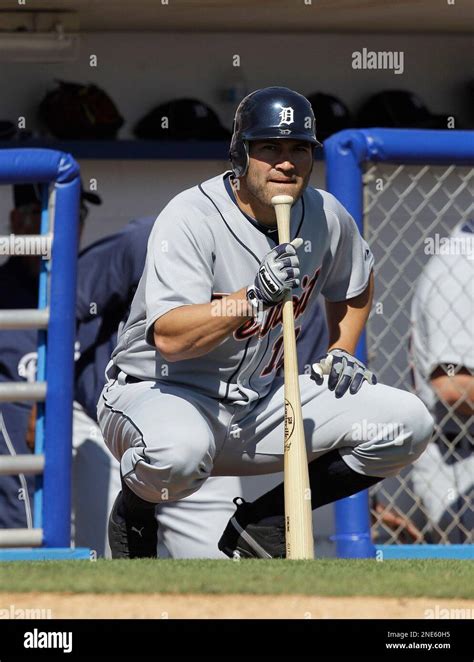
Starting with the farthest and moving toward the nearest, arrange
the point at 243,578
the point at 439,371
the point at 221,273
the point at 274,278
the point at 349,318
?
the point at 439,371, the point at 349,318, the point at 221,273, the point at 274,278, the point at 243,578

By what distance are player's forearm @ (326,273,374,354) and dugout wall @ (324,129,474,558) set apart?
49cm

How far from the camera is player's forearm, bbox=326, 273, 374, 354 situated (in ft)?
14.1

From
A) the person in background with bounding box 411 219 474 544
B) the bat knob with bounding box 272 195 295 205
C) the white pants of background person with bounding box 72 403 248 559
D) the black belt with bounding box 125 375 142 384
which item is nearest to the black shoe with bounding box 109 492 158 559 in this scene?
the black belt with bounding box 125 375 142 384

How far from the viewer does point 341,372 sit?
413 cm

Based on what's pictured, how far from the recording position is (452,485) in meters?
5.36

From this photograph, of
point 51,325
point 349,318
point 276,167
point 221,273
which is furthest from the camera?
point 51,325

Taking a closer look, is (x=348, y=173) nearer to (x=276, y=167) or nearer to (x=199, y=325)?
(x=276, y=167)

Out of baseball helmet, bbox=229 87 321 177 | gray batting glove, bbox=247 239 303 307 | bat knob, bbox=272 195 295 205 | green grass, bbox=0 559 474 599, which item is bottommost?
green grass, bbox=0 559 474 599

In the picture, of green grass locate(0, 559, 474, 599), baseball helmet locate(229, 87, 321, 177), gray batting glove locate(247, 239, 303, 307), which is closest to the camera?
green grass locate(0, 559, 474, 599)

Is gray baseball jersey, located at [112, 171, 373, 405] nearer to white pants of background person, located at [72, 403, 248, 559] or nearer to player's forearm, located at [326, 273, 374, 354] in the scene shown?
player's forearm, located at [326, 273, 374, 354]

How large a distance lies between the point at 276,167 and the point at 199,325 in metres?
0.53

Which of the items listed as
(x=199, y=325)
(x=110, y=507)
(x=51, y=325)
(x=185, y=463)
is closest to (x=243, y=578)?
(x=185, y=463)

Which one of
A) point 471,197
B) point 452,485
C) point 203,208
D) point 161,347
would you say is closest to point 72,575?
point 161,347

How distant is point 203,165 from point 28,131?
78cm
